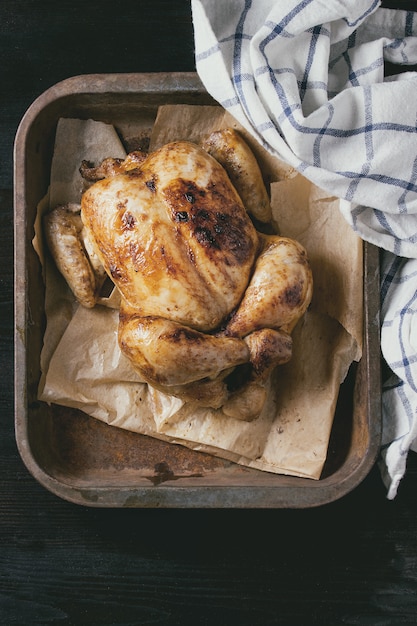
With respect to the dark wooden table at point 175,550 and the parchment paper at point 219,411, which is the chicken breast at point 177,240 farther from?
the dark wooden table at point 175,550

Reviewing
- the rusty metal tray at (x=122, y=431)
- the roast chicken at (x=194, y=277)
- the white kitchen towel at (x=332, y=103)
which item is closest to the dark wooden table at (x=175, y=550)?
the rusty metal tray at (x=122, y=431)

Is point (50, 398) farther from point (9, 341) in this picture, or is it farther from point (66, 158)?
point (66, 158)

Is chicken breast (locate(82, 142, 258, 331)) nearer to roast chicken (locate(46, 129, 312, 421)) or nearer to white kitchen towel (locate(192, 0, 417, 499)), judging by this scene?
roast chicken (locate(46, 129, 312, 421))

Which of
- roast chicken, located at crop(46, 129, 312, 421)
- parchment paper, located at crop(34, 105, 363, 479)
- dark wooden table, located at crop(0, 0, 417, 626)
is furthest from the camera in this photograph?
dark wooden table, located at crop(0, 0, 417, 626)

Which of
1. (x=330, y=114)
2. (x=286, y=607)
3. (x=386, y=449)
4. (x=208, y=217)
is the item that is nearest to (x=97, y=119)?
(x=208, y=217)

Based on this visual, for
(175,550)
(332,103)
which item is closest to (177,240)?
(332,103)

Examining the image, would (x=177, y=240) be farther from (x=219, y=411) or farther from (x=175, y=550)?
(x=175, y=550)

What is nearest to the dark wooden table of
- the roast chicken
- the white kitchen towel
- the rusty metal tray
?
the rusty metal tray
